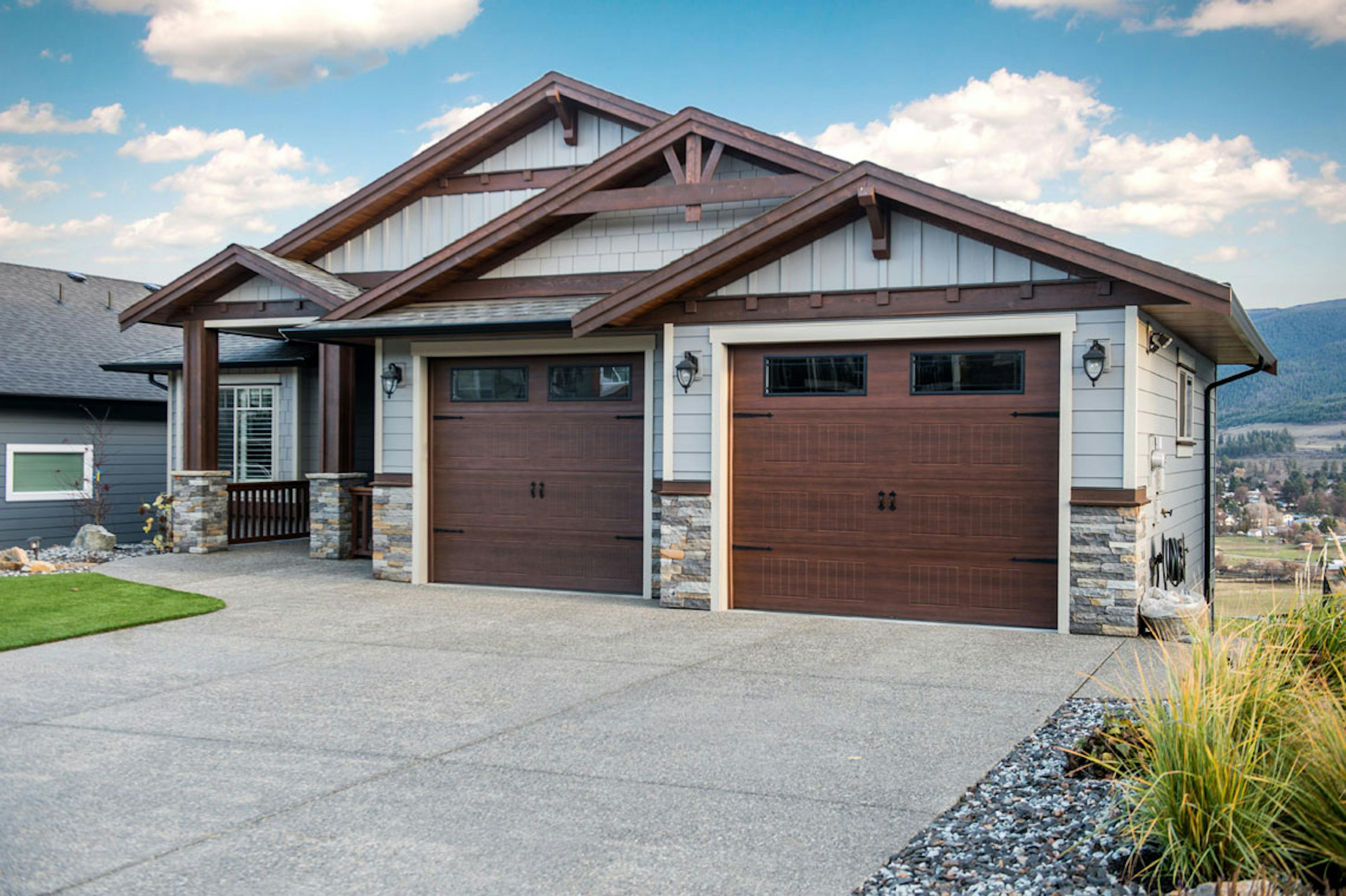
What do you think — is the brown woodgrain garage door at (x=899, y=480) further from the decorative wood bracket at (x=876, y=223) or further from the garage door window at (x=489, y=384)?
the garage door window at (x=489, y=384)

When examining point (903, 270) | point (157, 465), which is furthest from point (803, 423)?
point (157, 465)

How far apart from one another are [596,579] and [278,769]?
6071mm

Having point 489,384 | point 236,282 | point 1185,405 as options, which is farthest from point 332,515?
point 1185,405

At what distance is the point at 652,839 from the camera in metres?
4.05

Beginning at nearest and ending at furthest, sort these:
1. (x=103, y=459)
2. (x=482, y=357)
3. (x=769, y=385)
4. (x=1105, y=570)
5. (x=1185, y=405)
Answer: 1. (x=1105, y=570)
2. (x=769, y=385)
3. (x=482, y=357)
4. (x=1185, y=405)
5. (x=103, y=459)

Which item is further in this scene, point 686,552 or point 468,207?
point 468,207

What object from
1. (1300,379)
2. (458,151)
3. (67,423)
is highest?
(458,151)

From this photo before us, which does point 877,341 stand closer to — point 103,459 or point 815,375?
point 815,375

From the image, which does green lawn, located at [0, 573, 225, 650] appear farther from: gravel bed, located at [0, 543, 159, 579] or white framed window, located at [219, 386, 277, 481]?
white framed window, located at [219, 386, 277, 481]

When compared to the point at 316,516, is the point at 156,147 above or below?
above

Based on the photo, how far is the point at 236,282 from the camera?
A: 13875 millimetres

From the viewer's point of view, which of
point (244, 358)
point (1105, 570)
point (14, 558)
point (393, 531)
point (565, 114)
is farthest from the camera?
point (244, 358)

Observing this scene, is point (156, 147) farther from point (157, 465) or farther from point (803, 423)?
point (803, 423)

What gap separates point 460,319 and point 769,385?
331cm
